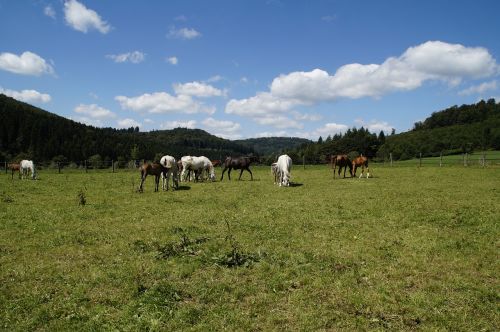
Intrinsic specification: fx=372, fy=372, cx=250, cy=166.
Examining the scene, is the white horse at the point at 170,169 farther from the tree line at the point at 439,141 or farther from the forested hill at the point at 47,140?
the forested hill at the point at 47,140

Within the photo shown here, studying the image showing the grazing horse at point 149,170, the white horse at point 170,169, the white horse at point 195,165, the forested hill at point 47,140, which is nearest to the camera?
the grazing horse at point 149,170

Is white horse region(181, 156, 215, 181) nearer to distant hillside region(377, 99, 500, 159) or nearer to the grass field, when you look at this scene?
the grass field

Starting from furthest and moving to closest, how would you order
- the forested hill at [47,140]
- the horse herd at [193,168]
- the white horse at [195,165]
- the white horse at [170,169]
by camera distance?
1. the forested hill at [47,140]
2. the white horse at [195,165]
3. the white horse at [170,169]
4. the horse herd at [193,168]

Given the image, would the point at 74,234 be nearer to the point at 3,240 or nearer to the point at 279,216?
the point at 3,240

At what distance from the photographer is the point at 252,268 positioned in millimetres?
8344

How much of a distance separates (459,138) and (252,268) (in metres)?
127

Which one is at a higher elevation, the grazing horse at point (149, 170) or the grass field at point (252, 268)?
the grazing horse at point (149, 170)

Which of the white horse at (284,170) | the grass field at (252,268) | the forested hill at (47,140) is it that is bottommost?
the grass field at (252,268)

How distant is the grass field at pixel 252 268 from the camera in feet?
19.9

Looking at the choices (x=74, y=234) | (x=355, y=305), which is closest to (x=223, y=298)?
(x=355, y=305)

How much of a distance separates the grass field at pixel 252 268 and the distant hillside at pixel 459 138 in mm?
90853

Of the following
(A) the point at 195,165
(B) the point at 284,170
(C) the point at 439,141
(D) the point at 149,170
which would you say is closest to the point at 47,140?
(A) the point at 195,165

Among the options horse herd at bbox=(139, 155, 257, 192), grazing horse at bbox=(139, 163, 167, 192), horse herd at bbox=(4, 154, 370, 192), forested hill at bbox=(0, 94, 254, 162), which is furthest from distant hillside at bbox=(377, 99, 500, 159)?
grazing horse at bbox=(139, 163, 167, 192)

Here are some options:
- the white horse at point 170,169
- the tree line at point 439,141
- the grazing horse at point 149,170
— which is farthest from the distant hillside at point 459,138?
the grazing horse at point 149,170
